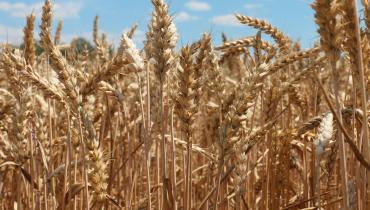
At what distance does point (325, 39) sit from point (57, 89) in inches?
45.9

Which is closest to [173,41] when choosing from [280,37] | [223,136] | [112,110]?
[223,136]

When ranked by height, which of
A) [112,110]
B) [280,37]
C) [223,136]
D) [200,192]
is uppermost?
[280,37]

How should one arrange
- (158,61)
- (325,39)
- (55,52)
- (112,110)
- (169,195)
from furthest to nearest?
1. (112,110)
2. (55,52)
3. (169,195)
4. (158,61)
5. (325,39)

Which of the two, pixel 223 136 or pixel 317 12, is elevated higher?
pixel 317 12

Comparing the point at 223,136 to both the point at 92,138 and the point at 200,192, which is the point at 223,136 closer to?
the point at 92,138

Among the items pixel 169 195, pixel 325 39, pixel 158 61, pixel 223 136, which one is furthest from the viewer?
pixel 169 195

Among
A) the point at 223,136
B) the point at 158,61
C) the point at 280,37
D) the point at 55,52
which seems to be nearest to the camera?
the point at 223,136

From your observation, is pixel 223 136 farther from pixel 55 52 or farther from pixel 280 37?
A: pixel 280 37

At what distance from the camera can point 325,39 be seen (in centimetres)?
118

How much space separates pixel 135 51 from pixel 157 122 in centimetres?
50

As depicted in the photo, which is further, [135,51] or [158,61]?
[135,51]

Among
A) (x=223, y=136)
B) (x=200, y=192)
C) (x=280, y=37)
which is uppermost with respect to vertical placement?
(x=280, y=37)

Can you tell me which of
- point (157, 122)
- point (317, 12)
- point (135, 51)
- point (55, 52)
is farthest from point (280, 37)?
point (317, 12)

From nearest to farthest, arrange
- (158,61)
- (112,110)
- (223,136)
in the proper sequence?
1. (223,136)
2. (158,61)
3. (112,110)
